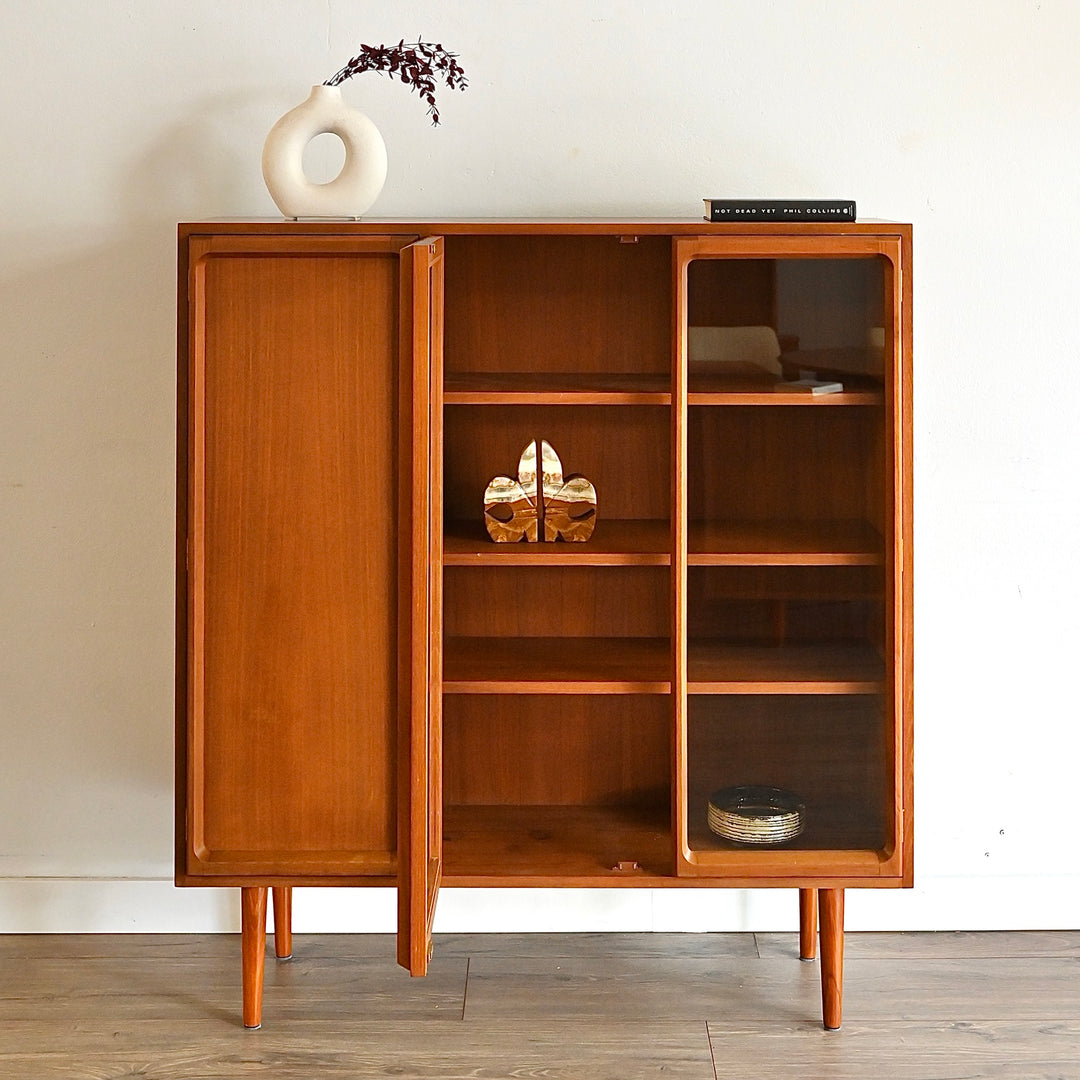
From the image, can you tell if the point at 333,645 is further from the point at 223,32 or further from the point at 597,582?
the point at 223,32

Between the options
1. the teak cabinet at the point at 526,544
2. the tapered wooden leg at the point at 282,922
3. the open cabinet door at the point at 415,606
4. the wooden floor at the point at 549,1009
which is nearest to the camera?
the open cabinet door at the point at 415,606

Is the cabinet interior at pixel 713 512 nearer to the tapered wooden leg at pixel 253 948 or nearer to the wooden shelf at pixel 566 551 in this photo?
the wooden shelf at pixel 566 551

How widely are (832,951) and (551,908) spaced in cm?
62

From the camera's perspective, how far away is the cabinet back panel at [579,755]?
2383mm

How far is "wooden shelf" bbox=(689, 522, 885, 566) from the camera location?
6.56 ft

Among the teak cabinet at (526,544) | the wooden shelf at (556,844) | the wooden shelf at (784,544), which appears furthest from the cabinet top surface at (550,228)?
the wooden shelf at (556,844)

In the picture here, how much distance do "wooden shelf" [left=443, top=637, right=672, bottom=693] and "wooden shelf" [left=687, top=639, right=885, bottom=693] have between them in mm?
63

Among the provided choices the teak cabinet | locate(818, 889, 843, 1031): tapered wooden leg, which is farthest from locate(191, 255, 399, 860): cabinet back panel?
locate(818, 889, 843, 1031): tapered wooden leg

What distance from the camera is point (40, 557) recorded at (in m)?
2.38

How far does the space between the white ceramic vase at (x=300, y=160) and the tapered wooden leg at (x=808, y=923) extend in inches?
58.1

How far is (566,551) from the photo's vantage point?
205cm

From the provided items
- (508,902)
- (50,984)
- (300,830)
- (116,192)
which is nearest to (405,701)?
(300,830)

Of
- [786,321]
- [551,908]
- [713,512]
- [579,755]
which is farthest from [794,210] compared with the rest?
[551,908]

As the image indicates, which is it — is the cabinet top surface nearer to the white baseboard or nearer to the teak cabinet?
the teak cabinet
